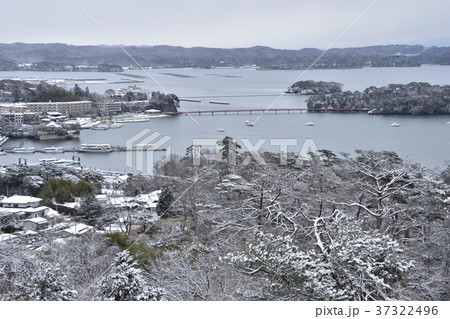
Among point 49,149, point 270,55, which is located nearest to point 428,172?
point 270,55

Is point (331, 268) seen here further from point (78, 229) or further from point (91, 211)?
→ point (91, 211)

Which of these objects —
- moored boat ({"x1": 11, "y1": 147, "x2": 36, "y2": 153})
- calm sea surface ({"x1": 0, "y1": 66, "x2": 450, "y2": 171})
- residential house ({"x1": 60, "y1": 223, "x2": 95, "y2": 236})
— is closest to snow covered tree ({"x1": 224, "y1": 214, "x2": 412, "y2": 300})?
residential house ({"x1": 60, "y1": 223, "x2": 95, "y2": 236})

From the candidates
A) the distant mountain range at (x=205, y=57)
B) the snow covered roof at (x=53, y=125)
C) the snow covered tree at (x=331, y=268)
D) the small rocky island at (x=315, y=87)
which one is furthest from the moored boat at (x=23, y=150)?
the snow covered tree at (x=331, y=268)

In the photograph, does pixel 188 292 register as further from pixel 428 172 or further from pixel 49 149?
pixel 49 149

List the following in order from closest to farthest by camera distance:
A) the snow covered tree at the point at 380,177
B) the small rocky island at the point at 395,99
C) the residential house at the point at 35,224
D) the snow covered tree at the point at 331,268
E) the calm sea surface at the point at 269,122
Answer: the snow covered tree at the point at 331,268
the snow covered tree at the point at 380,177
the residential house at the point at 35,224
the calm sea surface at the point at 269,122
the small rocky island at the point at 395,99

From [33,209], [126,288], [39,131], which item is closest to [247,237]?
[126,288]

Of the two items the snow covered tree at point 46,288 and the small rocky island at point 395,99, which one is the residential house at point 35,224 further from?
the small rocky island at point 395,99
